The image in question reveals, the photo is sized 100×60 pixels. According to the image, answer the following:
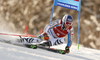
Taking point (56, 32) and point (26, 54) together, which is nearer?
point (26, 54)

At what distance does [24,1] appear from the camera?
38.8 ft

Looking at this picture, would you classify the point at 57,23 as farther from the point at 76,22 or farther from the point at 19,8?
the point at 19,8

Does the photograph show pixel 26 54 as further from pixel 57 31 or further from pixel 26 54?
pixel 57 31

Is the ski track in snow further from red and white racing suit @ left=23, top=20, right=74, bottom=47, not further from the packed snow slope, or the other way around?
red and white racing suit @ left=23, top=20, right=74, bottom=47

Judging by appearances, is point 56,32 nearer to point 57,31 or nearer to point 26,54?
point 57,31

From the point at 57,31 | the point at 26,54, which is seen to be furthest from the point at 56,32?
the point at 26,54

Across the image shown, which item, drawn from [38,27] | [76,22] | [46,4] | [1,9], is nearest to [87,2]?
[76,22]

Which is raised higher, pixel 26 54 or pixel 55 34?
pixel 55 34

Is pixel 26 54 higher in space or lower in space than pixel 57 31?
lower

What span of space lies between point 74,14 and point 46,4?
230cm

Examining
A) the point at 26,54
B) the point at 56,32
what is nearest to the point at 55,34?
the point at 56,32

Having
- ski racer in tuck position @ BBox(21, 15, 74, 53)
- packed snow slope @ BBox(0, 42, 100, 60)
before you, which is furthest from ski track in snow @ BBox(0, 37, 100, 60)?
ski racer in tuck position @ BBox(21, 15, 74, 53)

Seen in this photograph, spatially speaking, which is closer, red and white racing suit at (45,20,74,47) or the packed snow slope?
the packed snow slope

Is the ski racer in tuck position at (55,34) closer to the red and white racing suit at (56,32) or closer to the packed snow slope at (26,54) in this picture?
the red and white racing suit at (56,32)
